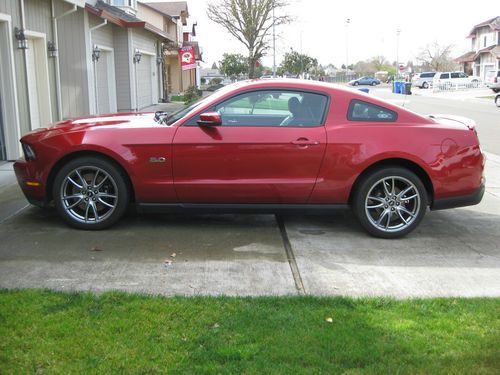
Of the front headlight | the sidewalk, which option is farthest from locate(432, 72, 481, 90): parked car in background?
the front headlight

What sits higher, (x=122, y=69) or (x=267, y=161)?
(x=122, y=69)

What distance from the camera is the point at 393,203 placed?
19.4 ft

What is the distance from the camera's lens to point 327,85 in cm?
612

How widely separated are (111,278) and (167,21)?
4071 centimetres

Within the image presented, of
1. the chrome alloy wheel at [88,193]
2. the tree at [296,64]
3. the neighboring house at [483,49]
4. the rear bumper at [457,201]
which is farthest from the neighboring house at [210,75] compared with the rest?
the rear bumper at [457,201]

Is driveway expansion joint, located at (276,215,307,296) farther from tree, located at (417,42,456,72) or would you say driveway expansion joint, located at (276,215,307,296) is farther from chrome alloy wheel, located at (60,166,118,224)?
tree, located at (417,42,456,72)

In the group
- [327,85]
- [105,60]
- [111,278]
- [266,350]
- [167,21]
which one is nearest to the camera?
[266,350]

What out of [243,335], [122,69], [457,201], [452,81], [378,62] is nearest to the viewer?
[243,335]

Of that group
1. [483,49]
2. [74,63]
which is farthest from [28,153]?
[483,49]

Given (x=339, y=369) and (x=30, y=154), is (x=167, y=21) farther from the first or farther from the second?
(x=339, y=369)

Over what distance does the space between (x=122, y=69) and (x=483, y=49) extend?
55953 mm

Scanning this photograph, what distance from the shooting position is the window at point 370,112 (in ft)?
19.4

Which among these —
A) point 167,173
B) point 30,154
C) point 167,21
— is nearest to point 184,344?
point 167,173

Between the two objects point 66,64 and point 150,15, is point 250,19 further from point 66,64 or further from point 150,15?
point 66,64
